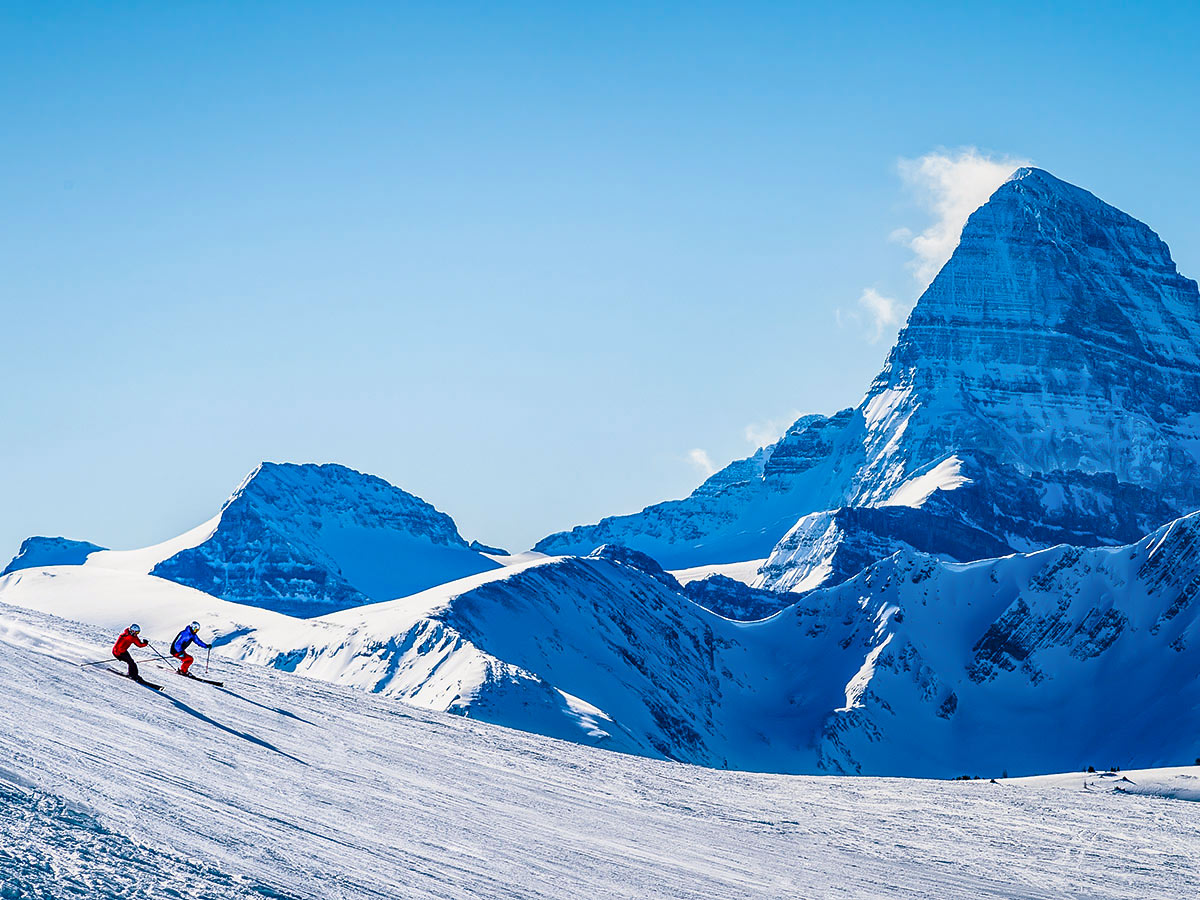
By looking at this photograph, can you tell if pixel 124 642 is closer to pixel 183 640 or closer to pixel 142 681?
pixel 142 681

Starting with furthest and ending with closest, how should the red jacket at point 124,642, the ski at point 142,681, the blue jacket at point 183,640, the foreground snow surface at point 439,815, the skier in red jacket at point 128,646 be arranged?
the blue jacket at point 183,640 < the red jacket at point 124,642 < the skier in red jacket at point 128,646 < the ski at point 142,681 < the foreground snow surface at point 439,815

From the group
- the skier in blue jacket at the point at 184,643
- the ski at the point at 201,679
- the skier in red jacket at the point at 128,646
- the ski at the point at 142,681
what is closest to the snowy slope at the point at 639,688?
the ski at the point at 201,679

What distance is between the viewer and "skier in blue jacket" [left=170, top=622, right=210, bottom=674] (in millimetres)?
34250

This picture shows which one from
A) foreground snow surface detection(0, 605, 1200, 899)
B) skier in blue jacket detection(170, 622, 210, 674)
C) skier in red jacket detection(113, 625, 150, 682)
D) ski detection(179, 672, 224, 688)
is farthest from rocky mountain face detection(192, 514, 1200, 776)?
skier in red jacket detection(113, 625, 150, 682)

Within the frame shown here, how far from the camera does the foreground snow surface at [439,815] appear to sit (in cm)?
1914

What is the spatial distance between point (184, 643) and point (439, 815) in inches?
481

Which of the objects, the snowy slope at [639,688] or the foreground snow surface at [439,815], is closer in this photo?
the foreground snow surface at [439,815]

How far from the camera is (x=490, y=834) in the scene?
79.9ft

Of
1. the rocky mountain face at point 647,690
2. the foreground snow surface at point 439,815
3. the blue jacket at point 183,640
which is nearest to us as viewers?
the foreground snow surface at point 439,815

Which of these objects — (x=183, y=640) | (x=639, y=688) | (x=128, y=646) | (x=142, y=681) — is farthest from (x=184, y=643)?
(x=639, y=688)

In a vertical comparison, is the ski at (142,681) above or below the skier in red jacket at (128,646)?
below

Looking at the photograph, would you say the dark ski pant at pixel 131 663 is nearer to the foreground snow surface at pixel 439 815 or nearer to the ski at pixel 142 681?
the ski at pixel 142 681

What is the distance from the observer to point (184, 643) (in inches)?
1387

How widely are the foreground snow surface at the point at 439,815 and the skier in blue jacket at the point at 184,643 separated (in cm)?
57
